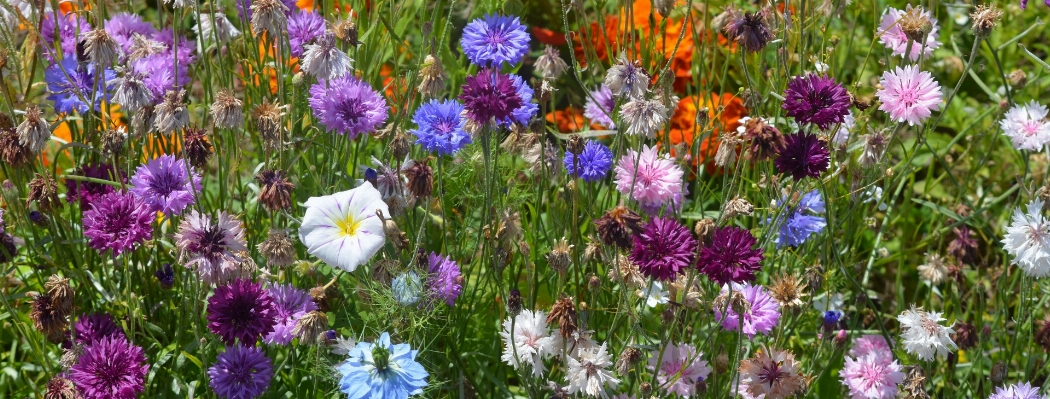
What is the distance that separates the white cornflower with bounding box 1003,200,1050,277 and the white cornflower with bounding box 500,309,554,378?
0.75m

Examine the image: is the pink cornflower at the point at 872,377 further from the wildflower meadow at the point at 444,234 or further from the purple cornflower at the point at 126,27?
the purple cornflower at the point at 126,27

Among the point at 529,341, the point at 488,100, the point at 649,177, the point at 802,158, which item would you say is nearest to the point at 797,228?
the point at 649,177

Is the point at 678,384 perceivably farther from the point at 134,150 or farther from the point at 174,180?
the point at 134,150

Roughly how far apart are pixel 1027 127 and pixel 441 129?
1.10 meters

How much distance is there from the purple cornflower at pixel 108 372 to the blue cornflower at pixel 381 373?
382mm

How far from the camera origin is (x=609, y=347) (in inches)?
67.6

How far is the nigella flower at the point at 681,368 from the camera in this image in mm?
1608

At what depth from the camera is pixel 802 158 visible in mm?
1420

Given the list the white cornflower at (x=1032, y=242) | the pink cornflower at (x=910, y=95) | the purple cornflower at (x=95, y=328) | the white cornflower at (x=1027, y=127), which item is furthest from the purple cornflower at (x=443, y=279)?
the white cornflower at (x=1027, y=127)

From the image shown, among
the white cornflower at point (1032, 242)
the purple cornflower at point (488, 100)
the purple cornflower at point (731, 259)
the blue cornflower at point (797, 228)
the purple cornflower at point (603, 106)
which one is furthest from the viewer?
the purple cornflower at point (603, 106)

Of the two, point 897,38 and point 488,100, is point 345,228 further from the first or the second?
point 897,38

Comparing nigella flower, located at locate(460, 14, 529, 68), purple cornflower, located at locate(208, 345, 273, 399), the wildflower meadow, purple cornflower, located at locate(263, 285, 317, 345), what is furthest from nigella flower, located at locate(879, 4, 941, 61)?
purple cornflower, located at locate(208, 345, 273, 399)

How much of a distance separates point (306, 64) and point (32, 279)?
909mm

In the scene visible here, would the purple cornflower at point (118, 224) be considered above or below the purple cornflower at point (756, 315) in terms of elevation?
above
